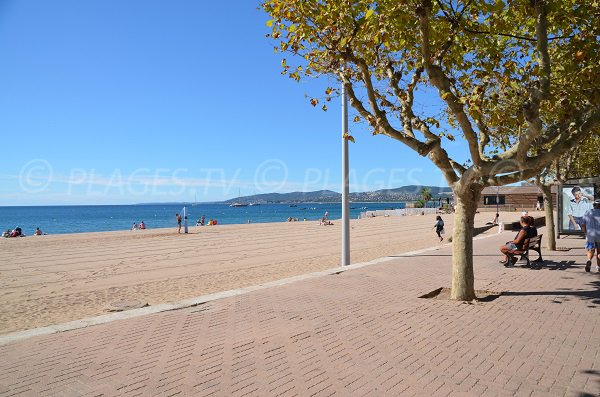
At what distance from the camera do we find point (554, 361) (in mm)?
4391

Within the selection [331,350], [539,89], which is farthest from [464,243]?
[331,350]

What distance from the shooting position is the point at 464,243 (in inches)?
280

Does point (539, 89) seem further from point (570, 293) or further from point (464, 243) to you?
point (570, 293)

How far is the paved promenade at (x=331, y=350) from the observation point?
3893 millimetres

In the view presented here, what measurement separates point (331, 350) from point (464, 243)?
11.2 feet

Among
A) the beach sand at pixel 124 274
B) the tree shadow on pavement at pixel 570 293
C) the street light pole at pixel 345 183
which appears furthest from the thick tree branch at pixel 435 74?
the beach sand at pixel 124 274

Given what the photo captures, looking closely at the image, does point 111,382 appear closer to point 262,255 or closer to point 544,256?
point 544,256

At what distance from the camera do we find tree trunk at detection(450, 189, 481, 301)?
7.07m

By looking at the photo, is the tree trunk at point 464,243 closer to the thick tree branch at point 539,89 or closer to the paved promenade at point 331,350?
the paved promenade at point 331,350

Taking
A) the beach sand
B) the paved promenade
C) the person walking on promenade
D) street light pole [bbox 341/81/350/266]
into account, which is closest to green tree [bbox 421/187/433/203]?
the beach sand

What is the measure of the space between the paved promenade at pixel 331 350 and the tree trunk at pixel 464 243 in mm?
368

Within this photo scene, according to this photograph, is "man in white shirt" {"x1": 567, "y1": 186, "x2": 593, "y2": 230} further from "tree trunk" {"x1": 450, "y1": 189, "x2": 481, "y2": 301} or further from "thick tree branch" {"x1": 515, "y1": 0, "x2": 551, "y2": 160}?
"thick tree branch" {"x1": 515, "y1": 0, "x2": 551, "y2": 160}

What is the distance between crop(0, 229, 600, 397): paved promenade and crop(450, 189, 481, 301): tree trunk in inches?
14.5

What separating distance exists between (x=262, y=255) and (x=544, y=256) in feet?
33.3
